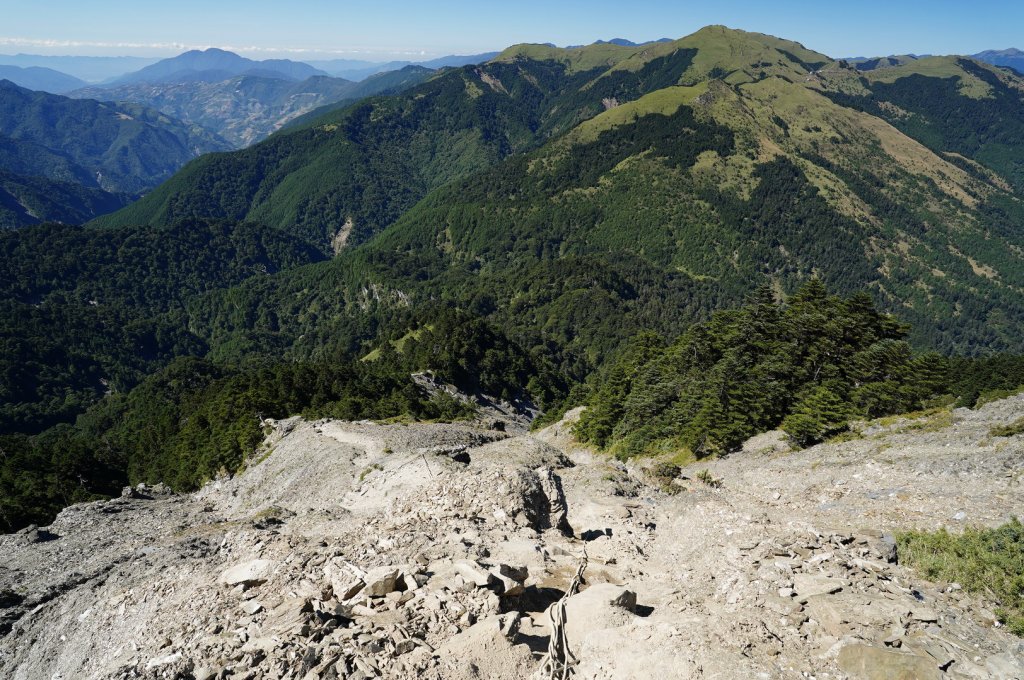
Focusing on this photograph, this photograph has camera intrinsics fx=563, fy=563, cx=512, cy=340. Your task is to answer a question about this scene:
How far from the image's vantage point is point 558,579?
27.5 meters

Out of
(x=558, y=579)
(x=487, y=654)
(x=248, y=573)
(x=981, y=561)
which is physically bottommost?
(x=248, y=573)

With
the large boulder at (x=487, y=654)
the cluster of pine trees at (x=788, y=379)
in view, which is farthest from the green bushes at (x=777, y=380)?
the large boulder at (x=487, y=654)

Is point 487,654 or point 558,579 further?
point 558,579

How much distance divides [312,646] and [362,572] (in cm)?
504

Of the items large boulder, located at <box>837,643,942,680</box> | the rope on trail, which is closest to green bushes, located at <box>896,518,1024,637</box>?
large boulder, located at <box>837,643,942,680</box>

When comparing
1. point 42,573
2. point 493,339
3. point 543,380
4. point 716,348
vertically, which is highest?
point 716,348

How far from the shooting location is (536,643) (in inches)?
846

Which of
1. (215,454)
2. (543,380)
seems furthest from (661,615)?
(543,380)

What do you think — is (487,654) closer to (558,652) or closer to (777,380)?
(558,652)

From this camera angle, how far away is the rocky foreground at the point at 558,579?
19.7 m

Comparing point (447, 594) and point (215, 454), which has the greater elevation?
point (447, 594)

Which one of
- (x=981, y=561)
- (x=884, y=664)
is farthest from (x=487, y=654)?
(x=981, y=561)

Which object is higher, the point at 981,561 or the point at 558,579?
the point at 981,561

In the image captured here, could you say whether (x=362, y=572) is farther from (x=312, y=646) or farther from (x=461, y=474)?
(x=461, y=474)
